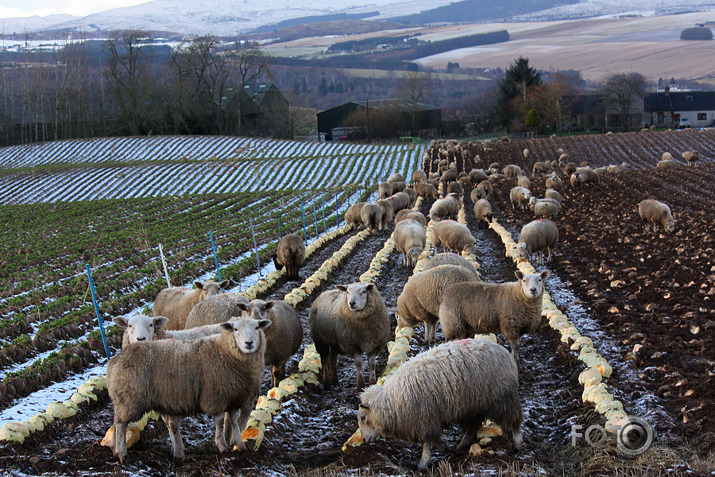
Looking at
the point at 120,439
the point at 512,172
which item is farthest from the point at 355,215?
the point at 120,439

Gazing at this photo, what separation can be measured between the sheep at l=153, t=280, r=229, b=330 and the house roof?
94.0m

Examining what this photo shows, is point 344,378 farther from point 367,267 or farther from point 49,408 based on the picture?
point 367,267

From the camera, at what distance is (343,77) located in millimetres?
191125

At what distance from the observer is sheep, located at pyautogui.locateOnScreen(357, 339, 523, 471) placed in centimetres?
769

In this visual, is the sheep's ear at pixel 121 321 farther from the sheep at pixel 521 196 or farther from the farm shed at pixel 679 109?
the farm shed at pixel 679 109

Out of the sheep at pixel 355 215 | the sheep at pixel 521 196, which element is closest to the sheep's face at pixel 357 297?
the sheep at pixel 355 215

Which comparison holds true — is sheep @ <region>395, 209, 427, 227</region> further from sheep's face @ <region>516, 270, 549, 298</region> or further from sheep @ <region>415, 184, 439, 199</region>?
sheep's face @ <region>516, 270, 549, 298</region>

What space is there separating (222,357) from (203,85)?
8781 cm

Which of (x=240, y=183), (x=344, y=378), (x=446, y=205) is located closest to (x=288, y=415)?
(x=344, y=378)

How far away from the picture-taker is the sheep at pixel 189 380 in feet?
25.8

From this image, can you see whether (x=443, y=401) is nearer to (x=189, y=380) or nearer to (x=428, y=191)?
(x=189, y=380)

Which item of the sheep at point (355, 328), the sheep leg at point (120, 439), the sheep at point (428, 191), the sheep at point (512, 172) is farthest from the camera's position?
the sheep at point (512, 172)

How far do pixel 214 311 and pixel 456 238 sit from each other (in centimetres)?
1001

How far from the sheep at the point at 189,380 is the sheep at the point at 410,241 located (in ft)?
34.5
